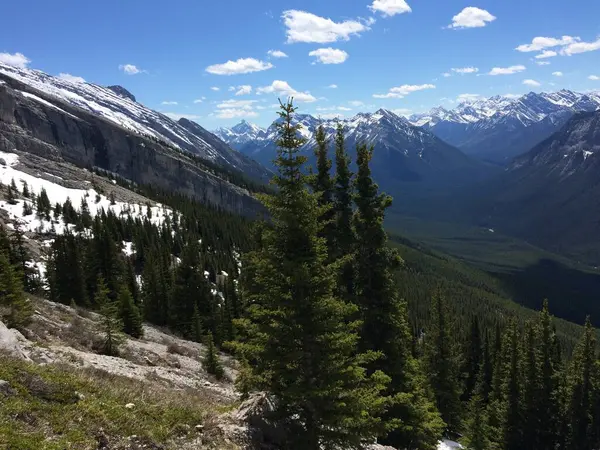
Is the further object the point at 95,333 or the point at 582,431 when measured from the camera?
the point at 582,431

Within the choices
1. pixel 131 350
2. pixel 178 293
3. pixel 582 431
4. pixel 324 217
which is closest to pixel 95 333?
pixel 131 350

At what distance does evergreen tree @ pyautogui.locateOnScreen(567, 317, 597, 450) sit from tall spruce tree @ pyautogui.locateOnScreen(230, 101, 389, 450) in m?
41.3

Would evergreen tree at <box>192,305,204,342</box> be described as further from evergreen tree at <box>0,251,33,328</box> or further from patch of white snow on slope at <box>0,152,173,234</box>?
patch of white snow on slope at <box>0,152,173,234</box>

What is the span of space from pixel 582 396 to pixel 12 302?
52.7 metres

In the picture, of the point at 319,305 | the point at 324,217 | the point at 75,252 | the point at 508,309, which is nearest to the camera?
the point at 319,305

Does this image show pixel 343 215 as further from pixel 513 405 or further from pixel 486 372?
pixel 486 372

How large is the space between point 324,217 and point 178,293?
3858cm

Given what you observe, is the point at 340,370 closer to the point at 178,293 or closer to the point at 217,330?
the point at 217,330

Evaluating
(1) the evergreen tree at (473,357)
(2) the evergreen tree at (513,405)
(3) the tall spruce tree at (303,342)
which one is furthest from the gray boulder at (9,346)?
(1) the evergreen tree at (473,357)

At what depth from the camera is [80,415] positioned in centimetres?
1015

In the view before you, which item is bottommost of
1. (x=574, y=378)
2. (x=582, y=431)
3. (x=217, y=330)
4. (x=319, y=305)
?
(x=582, y=431)

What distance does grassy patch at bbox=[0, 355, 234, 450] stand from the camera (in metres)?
8.91

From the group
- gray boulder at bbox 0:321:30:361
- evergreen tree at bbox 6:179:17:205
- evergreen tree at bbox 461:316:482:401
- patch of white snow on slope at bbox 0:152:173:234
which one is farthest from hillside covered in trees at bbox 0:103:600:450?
patch of white snow on slope at bbox 0:152:173:234

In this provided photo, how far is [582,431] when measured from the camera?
1781 inches
